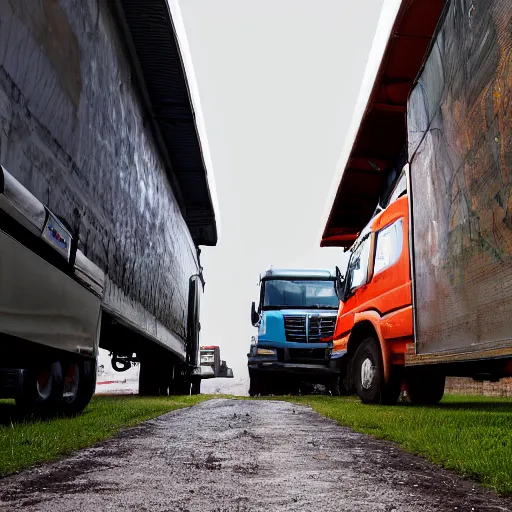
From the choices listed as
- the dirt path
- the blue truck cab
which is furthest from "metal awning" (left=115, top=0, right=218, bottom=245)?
the dirt path

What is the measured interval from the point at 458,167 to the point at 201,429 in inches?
104

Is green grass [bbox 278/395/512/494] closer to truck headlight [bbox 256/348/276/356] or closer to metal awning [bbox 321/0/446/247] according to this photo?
metal awning [bbox 321/0/446/247]

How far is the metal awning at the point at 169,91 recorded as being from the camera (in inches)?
278

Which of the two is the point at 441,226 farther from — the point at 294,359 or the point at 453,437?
the point at 294,359

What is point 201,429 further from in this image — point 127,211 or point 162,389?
point 162,389

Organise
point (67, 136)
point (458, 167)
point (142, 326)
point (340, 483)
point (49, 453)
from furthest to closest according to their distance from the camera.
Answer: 1. point (142, 326)
2. point (67, 136)
3. point (458, 167)
4. point (49, 453)
5. point (340, 483)

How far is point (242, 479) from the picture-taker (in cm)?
267

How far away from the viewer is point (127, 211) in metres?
6.60

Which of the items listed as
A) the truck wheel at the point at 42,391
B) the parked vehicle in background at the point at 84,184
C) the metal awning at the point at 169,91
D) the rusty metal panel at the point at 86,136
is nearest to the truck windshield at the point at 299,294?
the metal awning at the point at 169,91

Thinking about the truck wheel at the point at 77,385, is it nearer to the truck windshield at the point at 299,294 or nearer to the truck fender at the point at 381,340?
the truck fender at the point at 381,340

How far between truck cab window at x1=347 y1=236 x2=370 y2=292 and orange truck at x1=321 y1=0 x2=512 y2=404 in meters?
0.02

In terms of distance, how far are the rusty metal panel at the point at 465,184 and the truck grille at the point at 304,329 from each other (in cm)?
815

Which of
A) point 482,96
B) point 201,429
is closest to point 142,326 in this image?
point 201,429

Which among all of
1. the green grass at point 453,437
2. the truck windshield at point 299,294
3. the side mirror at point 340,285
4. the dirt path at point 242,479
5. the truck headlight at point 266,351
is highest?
the truck windshield at point 299,294
